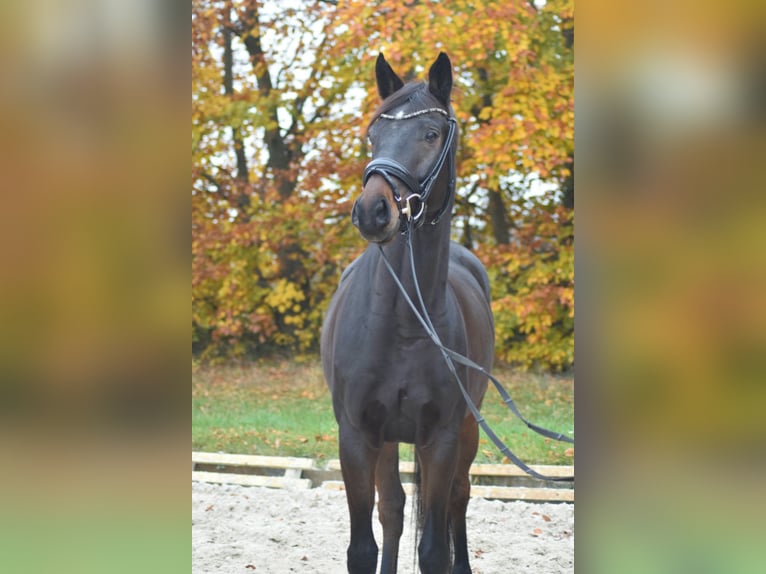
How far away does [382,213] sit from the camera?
2877 millimetres

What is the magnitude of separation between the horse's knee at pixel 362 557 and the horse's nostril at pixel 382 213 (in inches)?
63.4

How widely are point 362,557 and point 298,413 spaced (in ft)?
18.0

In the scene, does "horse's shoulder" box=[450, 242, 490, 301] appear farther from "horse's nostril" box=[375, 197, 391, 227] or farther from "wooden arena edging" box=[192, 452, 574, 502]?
"horse's nostril" box=[375, 197, 391, 227]

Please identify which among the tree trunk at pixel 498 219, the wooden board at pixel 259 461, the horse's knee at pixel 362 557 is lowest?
the wooden board at pixel 259 461

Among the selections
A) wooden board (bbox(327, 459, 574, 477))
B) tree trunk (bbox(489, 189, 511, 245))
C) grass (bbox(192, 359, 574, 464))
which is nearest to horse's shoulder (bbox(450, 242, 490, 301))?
wooden board (bbox(327, 459, 574, 477))

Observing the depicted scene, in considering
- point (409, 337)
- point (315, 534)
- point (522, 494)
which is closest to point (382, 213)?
point (409, 337)

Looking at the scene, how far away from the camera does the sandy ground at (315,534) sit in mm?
4996

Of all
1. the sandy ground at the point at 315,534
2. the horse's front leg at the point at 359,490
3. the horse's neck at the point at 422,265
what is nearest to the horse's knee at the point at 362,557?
the horse's front leg at the point at 359,490

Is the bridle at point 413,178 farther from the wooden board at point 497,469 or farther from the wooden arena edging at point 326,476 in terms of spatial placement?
the wooden board at point 497,469
